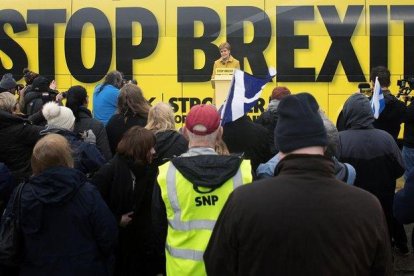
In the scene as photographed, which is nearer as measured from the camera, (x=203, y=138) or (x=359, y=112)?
(x=203, y=138)

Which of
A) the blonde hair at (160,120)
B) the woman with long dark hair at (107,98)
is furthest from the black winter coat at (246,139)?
the woman with long dark hair at (107,98)

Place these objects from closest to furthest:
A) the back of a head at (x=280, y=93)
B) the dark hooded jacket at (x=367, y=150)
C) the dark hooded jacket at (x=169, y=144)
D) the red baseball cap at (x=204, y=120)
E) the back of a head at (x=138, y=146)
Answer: the red baseball cap at (x=204, y=120) → the back of a head at (x=138, y=146) → the dark hooded jacket at (x=169, y=144) → the dark hooded jacket at (x=367, y=150) → the back of a head at (x=280, y=93)

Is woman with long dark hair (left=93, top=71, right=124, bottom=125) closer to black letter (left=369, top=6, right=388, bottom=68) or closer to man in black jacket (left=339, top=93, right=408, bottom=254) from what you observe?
man in black jacket (left=339, top=93, right=408, bottom=254)

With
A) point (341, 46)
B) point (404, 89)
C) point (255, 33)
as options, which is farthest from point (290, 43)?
point (404, 89)

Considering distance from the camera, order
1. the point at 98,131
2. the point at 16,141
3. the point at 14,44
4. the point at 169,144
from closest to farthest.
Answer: the point at 169,144 < the point at 16,141 < the point at 98,131 < the point at 14,44

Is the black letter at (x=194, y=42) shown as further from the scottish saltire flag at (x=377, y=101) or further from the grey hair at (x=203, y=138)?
the grey hair at (x=203, y=138)

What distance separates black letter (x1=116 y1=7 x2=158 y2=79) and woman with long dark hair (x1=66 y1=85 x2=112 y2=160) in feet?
12.1

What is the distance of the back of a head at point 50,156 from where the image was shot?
3.63 meters

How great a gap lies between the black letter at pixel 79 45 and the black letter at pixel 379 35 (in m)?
4.13

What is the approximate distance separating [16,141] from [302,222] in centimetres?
351

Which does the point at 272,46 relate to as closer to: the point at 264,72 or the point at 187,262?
the point at 264,72

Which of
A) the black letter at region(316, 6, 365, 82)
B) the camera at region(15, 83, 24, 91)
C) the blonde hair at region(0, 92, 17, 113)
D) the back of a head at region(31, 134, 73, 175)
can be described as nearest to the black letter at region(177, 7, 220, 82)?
the black letter at region(316, 6, 365, 82)

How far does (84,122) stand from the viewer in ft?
18.6

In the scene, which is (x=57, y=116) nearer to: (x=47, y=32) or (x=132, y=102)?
(x=132, y=102)
